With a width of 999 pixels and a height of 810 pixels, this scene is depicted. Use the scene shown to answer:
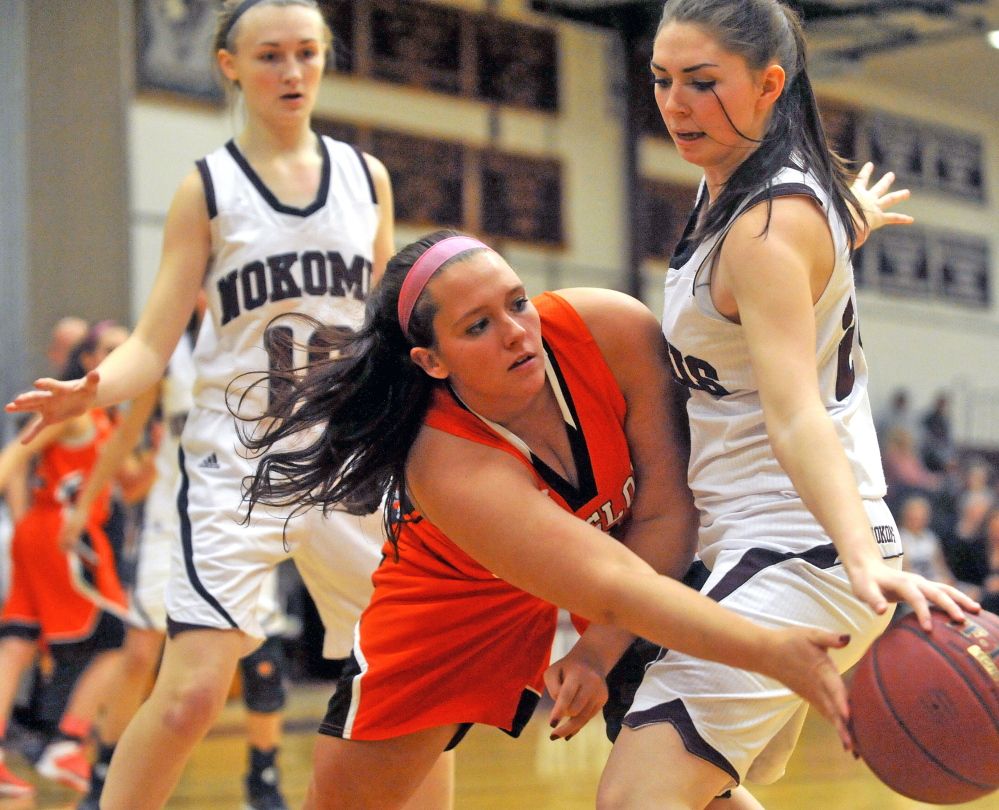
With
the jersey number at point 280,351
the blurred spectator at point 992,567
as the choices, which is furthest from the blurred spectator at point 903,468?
the jersey number at point 280,351

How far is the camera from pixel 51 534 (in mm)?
5383

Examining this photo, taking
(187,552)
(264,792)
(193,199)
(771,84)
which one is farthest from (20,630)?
(771,84)

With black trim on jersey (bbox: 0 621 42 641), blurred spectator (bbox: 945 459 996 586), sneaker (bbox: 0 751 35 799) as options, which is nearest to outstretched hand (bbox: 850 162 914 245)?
sneaker (bbox: 0 751 35 799)

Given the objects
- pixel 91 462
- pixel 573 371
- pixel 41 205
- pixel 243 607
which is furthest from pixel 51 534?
pixel 573 371

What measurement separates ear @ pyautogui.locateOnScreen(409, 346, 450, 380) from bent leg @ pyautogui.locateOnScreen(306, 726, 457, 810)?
726mm

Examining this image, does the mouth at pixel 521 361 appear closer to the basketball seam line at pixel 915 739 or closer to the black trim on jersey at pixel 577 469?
the black trim on jersey at pixel 577 469

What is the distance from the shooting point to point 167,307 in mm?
3129

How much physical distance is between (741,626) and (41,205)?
6.94m

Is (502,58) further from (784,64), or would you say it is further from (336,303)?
(784,64)

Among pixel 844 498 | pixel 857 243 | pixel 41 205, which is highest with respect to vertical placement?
pixel 857 243

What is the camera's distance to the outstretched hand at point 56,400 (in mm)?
2734

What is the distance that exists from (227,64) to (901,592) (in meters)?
2.26

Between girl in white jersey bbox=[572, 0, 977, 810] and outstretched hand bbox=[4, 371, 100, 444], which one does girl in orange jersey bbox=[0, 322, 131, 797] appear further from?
girl in white jersey bbox=[572, 0, 977, 810]

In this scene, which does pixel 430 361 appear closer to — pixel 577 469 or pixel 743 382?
pixel 577 469
